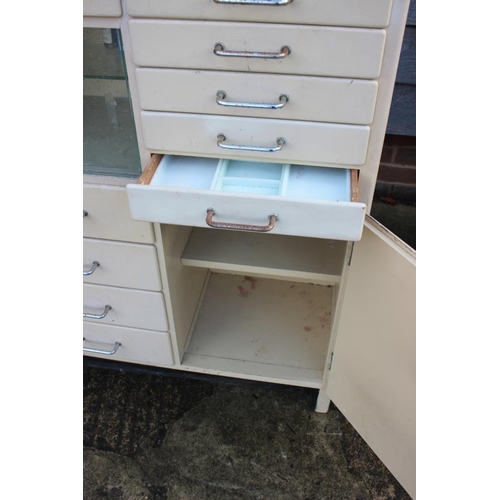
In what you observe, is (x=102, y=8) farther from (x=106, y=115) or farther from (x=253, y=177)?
(x=253, y=177)

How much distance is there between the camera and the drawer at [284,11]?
2.30 feet

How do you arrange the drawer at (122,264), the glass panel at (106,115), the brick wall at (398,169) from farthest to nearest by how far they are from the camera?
the brick wall at (398,169)
the drawer at (122,264)
the glass panel at (106,115)

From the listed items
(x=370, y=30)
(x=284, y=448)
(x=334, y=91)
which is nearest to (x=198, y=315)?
(x=284, y=448)

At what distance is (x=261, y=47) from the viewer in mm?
756

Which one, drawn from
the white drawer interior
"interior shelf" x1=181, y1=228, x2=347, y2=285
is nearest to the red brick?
"interior shelf" x1=181, y1=228, x2=347, y2=285

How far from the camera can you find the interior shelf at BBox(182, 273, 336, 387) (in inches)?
50.6

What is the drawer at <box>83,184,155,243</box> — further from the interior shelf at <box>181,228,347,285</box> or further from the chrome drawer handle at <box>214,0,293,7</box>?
the chrome drawer handle at <box>214,0,293,7</box>

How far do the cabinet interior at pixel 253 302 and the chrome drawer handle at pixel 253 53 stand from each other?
1.33 ft

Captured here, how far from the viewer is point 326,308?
1.46m

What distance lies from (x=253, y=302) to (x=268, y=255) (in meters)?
0.33

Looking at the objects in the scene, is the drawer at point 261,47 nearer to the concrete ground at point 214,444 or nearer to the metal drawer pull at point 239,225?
the metal drawer pull at point 239,225

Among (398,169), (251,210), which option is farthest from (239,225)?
(398,169)

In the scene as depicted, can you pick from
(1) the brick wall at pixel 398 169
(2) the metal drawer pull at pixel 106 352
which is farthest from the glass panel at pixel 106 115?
(1) the brick wall at pixel 398 169

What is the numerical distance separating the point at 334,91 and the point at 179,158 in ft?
1.12
